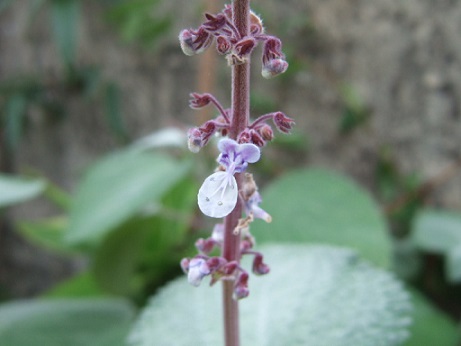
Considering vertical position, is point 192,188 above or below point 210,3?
below

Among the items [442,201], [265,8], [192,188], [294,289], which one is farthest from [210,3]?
[294,289]

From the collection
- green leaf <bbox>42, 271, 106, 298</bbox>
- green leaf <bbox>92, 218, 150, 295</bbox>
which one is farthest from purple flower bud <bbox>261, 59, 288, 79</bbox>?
green leaf <bbox>42, 271, 106, 298</bbox>

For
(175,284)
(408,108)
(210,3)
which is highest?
(210,3)

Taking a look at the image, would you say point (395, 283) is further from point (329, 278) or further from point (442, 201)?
point (442, 201)

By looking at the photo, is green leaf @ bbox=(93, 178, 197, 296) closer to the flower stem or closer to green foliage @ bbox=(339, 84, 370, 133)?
green foliage @ bbox=(339, 84, 370, 133)

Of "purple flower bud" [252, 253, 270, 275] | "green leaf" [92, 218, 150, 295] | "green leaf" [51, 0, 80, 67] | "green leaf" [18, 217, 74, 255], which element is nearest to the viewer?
"purple flower bud" [252, 253, 270, 275]

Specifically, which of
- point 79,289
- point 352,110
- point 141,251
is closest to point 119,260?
point 141,251

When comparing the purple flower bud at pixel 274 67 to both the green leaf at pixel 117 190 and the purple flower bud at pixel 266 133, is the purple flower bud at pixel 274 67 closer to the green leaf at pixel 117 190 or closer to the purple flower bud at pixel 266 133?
the purple flower bud at pixel 266 133
